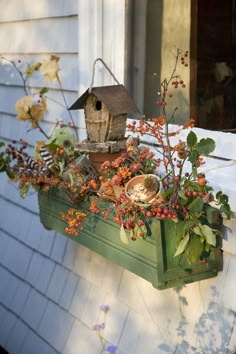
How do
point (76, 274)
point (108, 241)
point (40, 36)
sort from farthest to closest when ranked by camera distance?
1. point (40, 36)
2. point (76, 274)
3. point (108, 241)

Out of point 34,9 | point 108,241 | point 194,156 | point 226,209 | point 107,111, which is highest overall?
point 34,9

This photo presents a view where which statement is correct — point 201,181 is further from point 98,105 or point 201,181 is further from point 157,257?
point 98,105

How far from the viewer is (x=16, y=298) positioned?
380 centimetres

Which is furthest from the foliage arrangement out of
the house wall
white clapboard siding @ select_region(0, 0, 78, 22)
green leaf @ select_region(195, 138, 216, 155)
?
white clapboard siding @ select_region(0, 0, 78, 22)

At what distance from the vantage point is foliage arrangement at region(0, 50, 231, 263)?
223cm

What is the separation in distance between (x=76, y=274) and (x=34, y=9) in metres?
1.35

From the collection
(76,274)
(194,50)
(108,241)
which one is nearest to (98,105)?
(194,50)

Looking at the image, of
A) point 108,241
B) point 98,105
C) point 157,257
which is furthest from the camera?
point 98,105

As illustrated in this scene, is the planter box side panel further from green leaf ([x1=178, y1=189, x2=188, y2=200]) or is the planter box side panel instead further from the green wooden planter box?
green leaf ([x1=178, y1=189, x2=188, y2=200])

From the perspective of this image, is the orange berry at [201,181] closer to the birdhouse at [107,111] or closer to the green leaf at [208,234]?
the green leaf at [208,234]

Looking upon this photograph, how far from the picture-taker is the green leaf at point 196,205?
87.1 inches

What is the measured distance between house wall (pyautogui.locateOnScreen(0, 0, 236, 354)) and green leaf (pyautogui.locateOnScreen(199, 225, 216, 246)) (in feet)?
0.44

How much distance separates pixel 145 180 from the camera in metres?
2.38

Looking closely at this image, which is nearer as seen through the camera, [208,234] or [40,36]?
[208,234]
